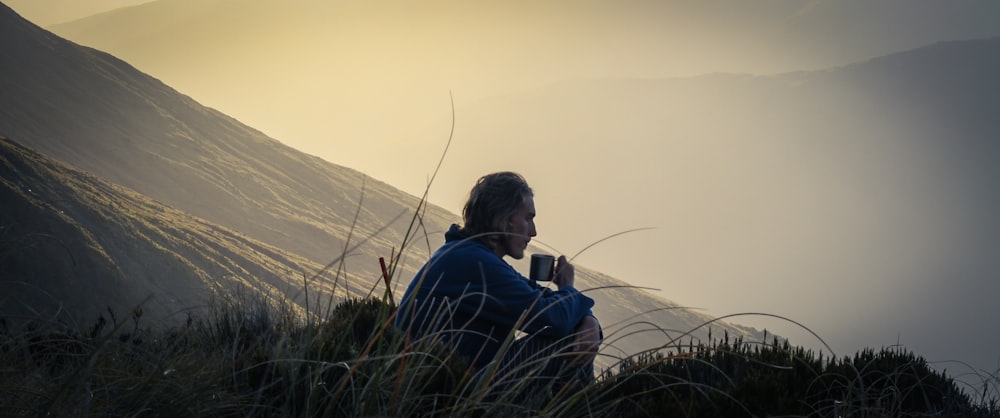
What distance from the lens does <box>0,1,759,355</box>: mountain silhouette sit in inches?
1091

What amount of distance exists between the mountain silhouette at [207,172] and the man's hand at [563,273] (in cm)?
1599

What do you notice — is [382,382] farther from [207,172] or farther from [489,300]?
[207,172]

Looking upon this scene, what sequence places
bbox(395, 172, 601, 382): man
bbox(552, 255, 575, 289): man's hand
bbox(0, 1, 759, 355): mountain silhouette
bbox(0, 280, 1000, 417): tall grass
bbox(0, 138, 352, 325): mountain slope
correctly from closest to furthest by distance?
bbox(0, 280, 1000, 417): tall grass, bbox(395, 172, 601, 382): man, bbox(552, 255, 575, 289): man's hand, bbox(0, 138, 352, 325): mountain slope, bbox(0, 1, 759, 355): mountain silhouette

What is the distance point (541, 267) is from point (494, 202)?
14.8 inches

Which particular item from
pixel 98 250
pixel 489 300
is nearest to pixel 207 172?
pixel 98 250

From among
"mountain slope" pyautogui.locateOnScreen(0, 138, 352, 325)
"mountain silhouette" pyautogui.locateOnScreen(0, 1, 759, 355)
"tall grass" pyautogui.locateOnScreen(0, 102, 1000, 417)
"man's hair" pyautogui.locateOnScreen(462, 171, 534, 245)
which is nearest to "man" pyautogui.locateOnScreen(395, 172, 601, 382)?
"man's hair" pyautogui.locateOnScreen(462, 171, 534, 245)

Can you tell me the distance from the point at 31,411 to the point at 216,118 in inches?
2009

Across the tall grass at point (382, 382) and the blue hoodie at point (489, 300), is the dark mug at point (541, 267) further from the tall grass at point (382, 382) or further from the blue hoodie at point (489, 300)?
the tall grass at point (382, 382)

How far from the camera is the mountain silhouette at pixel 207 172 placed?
2770 cm

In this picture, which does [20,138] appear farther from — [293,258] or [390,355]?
[390,355]

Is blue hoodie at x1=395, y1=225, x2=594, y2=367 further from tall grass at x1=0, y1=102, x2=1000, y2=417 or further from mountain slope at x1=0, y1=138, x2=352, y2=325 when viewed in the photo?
mountain slope at x1=0, y1=138, x2=352, y2=325

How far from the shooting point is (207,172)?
40312mm

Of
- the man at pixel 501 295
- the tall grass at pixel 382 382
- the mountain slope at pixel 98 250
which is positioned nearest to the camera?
the tall grass at pixel 382 382

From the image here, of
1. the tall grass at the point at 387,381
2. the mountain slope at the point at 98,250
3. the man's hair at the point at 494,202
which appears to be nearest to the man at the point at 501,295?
the man's hair at the point at 494,202
